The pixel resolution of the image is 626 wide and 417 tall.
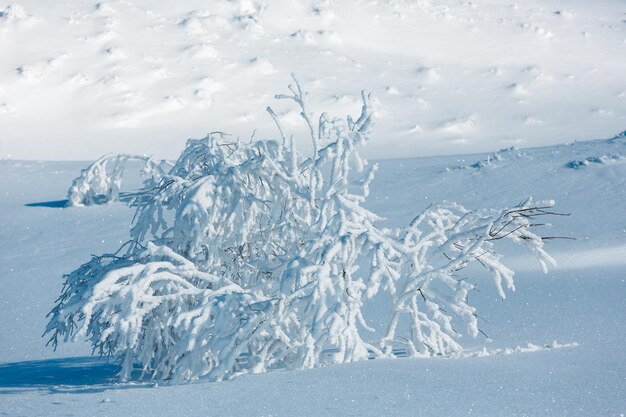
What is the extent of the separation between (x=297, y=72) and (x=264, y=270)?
61.8 ft

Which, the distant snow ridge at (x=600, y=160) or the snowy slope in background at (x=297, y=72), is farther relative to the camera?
the snowy slope in background at (x=297, y=72)

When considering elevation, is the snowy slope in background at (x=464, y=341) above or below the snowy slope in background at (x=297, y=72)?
below

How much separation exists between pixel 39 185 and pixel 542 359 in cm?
1140

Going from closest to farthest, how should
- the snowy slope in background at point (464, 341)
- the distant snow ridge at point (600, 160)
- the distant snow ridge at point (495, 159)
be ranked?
the snowy slope in background at point (464, 341)
the distant snow ridge at point (600, 160)
the distant snow ridge at point (495, 159)

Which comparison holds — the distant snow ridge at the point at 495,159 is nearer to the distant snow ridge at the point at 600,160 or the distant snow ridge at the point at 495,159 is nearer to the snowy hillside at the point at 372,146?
the snowy hillside at the point at 372,146

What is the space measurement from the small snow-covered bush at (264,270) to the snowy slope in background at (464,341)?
0.32m

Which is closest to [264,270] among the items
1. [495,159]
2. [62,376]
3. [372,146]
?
[62,376]

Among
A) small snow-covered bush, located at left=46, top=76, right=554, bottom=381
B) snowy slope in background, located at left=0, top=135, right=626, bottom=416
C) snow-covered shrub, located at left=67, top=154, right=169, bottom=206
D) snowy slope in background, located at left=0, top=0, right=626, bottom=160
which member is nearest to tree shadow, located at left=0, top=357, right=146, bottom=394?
snowy slope in background, located at left=0, top=135, right=626, bottom=416

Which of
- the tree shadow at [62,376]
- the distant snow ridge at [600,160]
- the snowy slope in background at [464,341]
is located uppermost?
the distant snow ridge at [600,160]

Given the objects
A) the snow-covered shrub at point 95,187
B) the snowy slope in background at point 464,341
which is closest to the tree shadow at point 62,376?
the snowy slope in background at point 464,341

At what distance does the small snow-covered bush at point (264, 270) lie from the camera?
204 inches

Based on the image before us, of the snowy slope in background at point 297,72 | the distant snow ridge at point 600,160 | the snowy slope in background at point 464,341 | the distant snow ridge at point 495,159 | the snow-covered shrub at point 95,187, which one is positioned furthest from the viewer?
the snowy slope in background at point 297,72

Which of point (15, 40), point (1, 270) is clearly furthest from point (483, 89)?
point (1, 270)

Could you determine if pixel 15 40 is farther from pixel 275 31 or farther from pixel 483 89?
pixel 483 89
